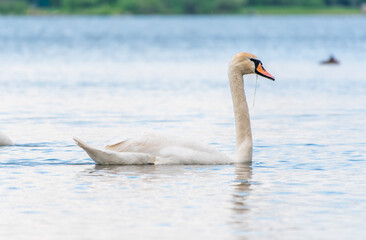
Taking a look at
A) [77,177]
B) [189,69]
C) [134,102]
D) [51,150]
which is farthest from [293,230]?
[189,69]

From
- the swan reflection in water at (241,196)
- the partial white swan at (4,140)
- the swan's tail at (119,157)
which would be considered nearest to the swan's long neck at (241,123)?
the swan reflection in water at (241,196)

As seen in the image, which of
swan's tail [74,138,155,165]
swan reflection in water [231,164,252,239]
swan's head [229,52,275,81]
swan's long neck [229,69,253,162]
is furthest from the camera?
swan's head [229,52,275,81]

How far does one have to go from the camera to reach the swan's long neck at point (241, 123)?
15.8 meters

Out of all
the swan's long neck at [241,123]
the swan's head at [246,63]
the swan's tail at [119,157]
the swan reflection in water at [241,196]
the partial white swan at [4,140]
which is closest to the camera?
the swan reflection in water at [241,196]

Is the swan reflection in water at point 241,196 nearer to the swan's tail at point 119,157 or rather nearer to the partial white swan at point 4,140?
the swan's tail at point 119,157

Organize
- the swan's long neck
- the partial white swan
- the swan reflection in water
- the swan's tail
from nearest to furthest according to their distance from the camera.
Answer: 1. the swan reflection in water
2. the swan's tail
3. the swan's long neck
4. the partial white swan

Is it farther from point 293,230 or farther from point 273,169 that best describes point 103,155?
point 293,230

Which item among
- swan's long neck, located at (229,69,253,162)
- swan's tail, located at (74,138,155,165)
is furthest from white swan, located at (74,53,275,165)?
swan's long neck, located at (229,69,253,162)

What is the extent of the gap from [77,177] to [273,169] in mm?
3010

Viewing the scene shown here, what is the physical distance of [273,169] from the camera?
15453 millimetres

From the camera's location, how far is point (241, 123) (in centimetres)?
1595

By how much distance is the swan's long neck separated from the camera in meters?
15.8

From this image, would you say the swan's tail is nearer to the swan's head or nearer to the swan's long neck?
the swan's long neck

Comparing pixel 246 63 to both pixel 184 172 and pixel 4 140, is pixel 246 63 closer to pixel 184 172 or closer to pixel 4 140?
pixel 184 172
